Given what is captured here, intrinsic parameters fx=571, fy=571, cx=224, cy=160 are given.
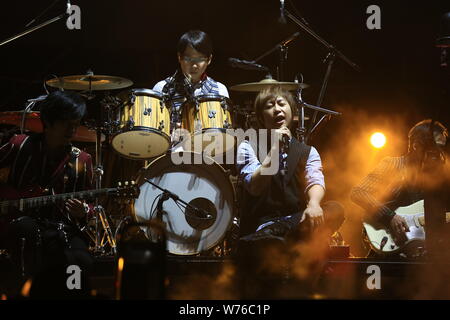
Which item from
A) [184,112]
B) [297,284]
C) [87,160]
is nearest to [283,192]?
[297,284]

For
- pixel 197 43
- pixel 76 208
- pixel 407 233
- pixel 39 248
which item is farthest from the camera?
pixel 197 43

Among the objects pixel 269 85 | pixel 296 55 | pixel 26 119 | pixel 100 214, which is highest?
pixel 296 55

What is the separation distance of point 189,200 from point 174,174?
0.91 feet

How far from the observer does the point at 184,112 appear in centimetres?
554

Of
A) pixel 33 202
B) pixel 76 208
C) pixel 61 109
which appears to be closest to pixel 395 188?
pixel 76 208

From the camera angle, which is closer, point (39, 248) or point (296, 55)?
point (39, 248)

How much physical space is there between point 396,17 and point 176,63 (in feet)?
9.29

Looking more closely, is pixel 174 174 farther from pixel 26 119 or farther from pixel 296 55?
pixel 296 55

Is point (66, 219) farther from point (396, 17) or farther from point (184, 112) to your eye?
point (396, 17)

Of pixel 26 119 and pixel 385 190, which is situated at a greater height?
pixel 26 119

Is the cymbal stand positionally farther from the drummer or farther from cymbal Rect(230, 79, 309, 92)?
cymbal Rect(230, 79, 309, 92)

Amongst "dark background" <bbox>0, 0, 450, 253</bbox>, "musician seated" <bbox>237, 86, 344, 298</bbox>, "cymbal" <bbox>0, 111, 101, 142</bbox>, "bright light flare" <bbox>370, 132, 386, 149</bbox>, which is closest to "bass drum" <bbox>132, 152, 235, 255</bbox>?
"musician seated" <bbox>237, 86, 344, 298</bbox>

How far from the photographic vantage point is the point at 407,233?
529cm

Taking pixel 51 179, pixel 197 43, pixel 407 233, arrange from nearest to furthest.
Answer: pixel 51 179
pixel 407 233
pixel 197 43
